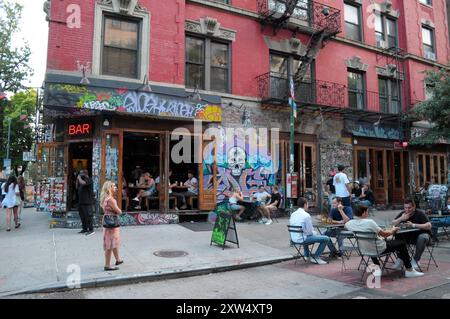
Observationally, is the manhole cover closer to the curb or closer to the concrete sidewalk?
the concrete sidewalk

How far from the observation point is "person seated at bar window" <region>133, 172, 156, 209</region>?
40.4ft

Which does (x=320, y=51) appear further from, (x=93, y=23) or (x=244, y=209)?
(x=93, y=23)

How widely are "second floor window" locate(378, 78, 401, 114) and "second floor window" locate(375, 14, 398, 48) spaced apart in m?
1.93

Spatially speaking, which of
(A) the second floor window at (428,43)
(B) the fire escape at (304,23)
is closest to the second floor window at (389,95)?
(A) the second floor window at (428,43)

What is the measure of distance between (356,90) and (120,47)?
37.7ft

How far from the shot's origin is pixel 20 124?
35.2m

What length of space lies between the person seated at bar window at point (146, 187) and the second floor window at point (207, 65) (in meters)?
3.73

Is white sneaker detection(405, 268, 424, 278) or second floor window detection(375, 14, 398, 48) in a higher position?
second floor window detection(375, 14, 398, 48)

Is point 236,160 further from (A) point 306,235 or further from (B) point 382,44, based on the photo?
(B) point 382,44

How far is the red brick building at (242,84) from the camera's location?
1126 cm

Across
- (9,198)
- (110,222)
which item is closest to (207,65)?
(9,198)

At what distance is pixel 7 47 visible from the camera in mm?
28203

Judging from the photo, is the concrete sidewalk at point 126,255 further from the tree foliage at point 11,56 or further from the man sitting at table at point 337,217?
the tree foliage at point 11,56

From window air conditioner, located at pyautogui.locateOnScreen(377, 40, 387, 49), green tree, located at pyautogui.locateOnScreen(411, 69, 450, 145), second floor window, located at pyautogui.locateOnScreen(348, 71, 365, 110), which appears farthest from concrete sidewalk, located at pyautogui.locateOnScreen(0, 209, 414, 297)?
window air conditioner, located at pyautogui.locateOnScreen(377, 40, 387, 49)
